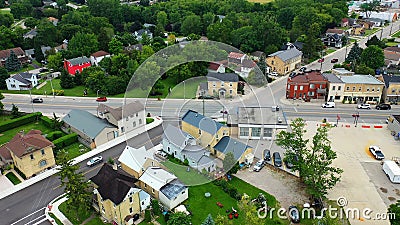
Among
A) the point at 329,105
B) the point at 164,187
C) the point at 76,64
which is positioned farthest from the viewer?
the point at 76,64

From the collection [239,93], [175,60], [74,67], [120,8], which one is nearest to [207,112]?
[239,93]

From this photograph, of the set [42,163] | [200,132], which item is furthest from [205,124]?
[42,163]

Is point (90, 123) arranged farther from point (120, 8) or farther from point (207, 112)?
point (120, 8)

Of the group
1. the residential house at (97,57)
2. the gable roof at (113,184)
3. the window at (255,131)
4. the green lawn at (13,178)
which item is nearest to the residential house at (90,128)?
the green lawn at (13,178)

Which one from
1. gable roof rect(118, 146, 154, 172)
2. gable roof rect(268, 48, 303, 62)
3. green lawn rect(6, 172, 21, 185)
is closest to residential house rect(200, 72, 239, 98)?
gable roof rect(268, 48, 303, 62)

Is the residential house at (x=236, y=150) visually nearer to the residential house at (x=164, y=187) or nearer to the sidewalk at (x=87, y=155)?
the residential house at (x=164, y=187)

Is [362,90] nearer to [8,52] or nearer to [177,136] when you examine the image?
[177,136]
